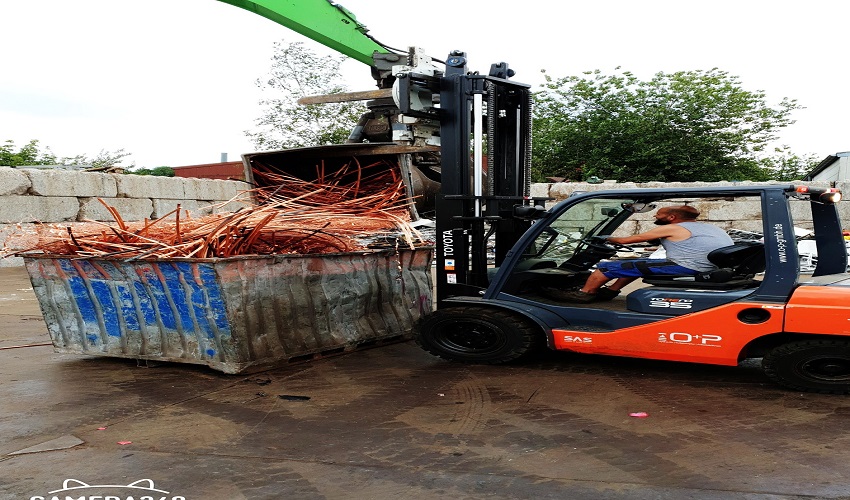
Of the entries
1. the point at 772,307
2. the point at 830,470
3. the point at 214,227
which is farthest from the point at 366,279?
the point at 830,470

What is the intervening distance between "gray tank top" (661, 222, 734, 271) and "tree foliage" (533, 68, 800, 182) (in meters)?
17.8

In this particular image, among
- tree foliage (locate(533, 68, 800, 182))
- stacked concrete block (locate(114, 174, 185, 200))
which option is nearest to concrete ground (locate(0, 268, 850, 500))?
stacked concrete block (locate(114, 174, 185, 200))

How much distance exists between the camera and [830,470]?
3.84 m

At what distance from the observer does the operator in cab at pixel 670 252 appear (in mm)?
5723

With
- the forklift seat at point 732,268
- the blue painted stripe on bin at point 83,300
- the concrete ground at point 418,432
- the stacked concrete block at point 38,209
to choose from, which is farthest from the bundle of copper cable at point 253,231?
the stacked concrete block at point 38,209

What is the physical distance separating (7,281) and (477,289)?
9089 millimetres

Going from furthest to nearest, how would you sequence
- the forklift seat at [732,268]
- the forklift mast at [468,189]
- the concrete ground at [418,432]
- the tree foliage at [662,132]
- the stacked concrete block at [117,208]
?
the tree foliage at [662,132] < the stacked concrete block at [117,208] < the forklift mast at [468,189] < the forklift seat at [732,268] < the concrete ground at [418,432]

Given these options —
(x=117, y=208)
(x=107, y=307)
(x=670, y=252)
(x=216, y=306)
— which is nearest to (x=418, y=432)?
(x=216, y=306)

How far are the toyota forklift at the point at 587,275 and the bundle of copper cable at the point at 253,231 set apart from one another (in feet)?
2.86

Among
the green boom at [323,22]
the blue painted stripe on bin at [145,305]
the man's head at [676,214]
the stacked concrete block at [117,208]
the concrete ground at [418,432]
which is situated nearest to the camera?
the concrete ground at [418,432]

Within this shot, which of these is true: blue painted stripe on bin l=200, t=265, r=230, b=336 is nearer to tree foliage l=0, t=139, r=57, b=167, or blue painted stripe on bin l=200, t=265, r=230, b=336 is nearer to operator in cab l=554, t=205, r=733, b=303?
operator in cab l=554, t=205, r=733, b=303

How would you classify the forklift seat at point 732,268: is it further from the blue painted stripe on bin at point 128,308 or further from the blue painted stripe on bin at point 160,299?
the blue painted stripe on bin at point 128,308

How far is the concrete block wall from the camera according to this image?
531 inches

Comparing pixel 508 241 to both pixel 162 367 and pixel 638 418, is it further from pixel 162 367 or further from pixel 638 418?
pixel 162 367
